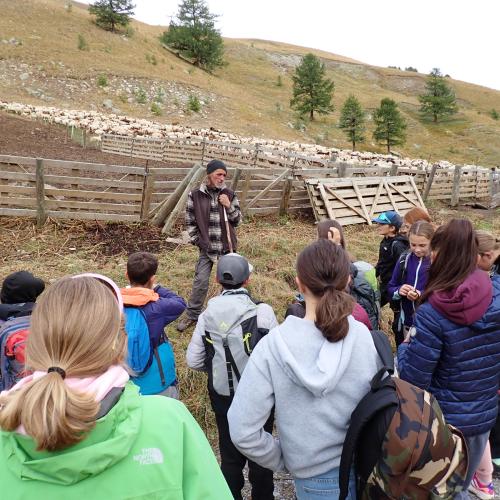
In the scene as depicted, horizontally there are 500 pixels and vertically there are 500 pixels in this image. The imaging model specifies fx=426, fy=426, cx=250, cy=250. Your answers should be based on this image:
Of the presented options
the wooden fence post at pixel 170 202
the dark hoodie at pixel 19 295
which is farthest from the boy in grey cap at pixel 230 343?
the wooden fence post at pixel 170 202

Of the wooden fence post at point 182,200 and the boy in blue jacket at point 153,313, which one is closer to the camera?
the boy in blue jacket at point 153,313

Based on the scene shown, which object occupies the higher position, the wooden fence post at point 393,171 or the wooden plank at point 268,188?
the wooden fence post at point 393,171

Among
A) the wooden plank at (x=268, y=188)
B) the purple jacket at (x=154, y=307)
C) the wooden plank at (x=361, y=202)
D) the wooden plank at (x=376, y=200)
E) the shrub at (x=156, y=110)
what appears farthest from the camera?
the shrub at (x=156, y=110)

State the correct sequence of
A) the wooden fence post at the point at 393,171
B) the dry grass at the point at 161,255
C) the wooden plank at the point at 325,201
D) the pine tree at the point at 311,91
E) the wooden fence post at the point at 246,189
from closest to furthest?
the dry grass at the point at 161,255 → the wooden fence post at the point at 246,189 → the wooden plank at the point at 325,201 → the wooden fence post at the point at 393,171 → the pine tree at the point at 311,91

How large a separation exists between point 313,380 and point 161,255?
6.02 meters

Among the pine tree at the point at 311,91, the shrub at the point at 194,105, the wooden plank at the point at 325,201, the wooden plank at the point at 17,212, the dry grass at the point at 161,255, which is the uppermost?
the pine tree at the point at 311,91

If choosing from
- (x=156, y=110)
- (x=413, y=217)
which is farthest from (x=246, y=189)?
(x=156, y=110)

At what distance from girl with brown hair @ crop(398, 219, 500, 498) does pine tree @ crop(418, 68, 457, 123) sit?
201 ft

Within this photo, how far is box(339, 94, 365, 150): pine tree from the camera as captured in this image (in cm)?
4322

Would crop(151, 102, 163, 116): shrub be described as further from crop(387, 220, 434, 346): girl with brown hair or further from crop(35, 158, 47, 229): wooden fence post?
crop(387, 220, 434, 346): girl with brown hair

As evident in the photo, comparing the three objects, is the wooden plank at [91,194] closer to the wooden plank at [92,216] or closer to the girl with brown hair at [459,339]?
the wooden plank at [92,216]

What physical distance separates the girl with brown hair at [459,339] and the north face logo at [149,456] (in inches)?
65.9

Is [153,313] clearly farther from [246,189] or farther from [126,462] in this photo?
[246,189]

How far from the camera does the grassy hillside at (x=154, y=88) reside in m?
35.3
